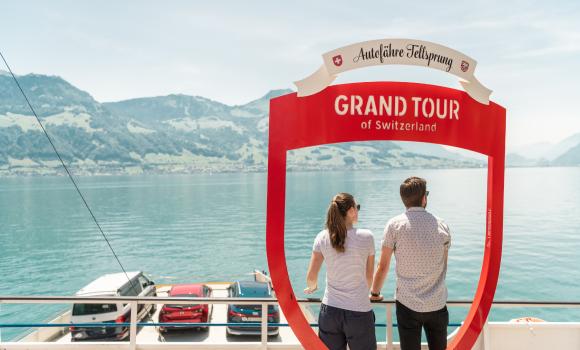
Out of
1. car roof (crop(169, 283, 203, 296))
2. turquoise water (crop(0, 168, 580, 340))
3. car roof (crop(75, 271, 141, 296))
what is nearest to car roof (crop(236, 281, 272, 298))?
car roof (crop(169, 283, 203, 296))

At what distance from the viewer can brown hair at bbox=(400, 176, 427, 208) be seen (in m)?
2.63

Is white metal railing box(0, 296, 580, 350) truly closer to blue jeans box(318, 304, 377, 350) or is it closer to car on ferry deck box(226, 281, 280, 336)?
blue jeans box(318, 304, 377, 350)

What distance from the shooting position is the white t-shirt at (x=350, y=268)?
2.55 m

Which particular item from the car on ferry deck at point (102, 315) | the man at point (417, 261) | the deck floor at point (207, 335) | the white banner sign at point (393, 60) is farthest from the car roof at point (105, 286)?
the man at point (417, 261)

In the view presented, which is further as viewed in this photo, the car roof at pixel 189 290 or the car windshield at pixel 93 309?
the car roof at pixel 189 290

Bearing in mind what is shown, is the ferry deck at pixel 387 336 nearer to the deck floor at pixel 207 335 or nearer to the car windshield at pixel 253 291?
the deck floor at pixel 207 335

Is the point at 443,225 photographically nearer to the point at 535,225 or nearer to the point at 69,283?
the point at 69,283

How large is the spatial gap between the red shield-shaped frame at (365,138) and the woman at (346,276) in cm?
50

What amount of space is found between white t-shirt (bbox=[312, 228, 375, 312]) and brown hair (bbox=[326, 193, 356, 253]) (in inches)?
2.0

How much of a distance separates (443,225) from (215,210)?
7502 cm

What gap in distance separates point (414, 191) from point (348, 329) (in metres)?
0.92

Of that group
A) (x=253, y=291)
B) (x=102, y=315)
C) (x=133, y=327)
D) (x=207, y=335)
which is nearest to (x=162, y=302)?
(x=133, y=327)

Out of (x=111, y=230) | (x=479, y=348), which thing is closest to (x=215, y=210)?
(x=111, y=230)

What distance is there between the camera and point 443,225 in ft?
8.80
